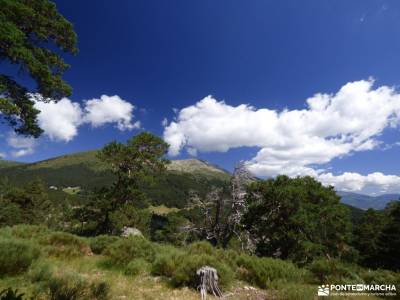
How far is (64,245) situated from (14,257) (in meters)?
4.54

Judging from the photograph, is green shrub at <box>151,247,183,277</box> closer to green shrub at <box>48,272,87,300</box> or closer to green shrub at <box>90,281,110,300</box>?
green shrub at <box>90,281,110,300</box>

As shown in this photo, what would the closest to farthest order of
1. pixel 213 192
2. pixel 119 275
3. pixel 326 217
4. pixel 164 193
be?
pixel 119 275
pixel 213 192
pixel 326 217
pixel 164 193

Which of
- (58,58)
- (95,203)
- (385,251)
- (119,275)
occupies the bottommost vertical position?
(385,251)

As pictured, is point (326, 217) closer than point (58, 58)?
No

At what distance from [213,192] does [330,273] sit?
33.8 feet

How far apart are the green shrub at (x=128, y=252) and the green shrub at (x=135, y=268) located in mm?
680

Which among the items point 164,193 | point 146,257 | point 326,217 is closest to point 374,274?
point 146,257

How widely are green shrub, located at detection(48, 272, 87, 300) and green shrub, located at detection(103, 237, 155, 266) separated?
3.21m

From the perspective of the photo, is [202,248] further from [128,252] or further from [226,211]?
[226,211]

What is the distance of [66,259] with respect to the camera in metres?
8.78

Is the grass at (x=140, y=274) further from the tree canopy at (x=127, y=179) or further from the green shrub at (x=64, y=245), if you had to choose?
the tree canopy at (x=127, y=179)

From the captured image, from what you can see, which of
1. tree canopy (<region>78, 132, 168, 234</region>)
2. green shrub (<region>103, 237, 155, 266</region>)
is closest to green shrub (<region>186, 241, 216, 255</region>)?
green shrub (<region>103, 237, 155, 266</region>)

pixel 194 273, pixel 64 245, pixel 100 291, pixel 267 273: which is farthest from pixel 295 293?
pixel 64 245

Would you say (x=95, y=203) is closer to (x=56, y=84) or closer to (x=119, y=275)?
(x=56, y=84)
